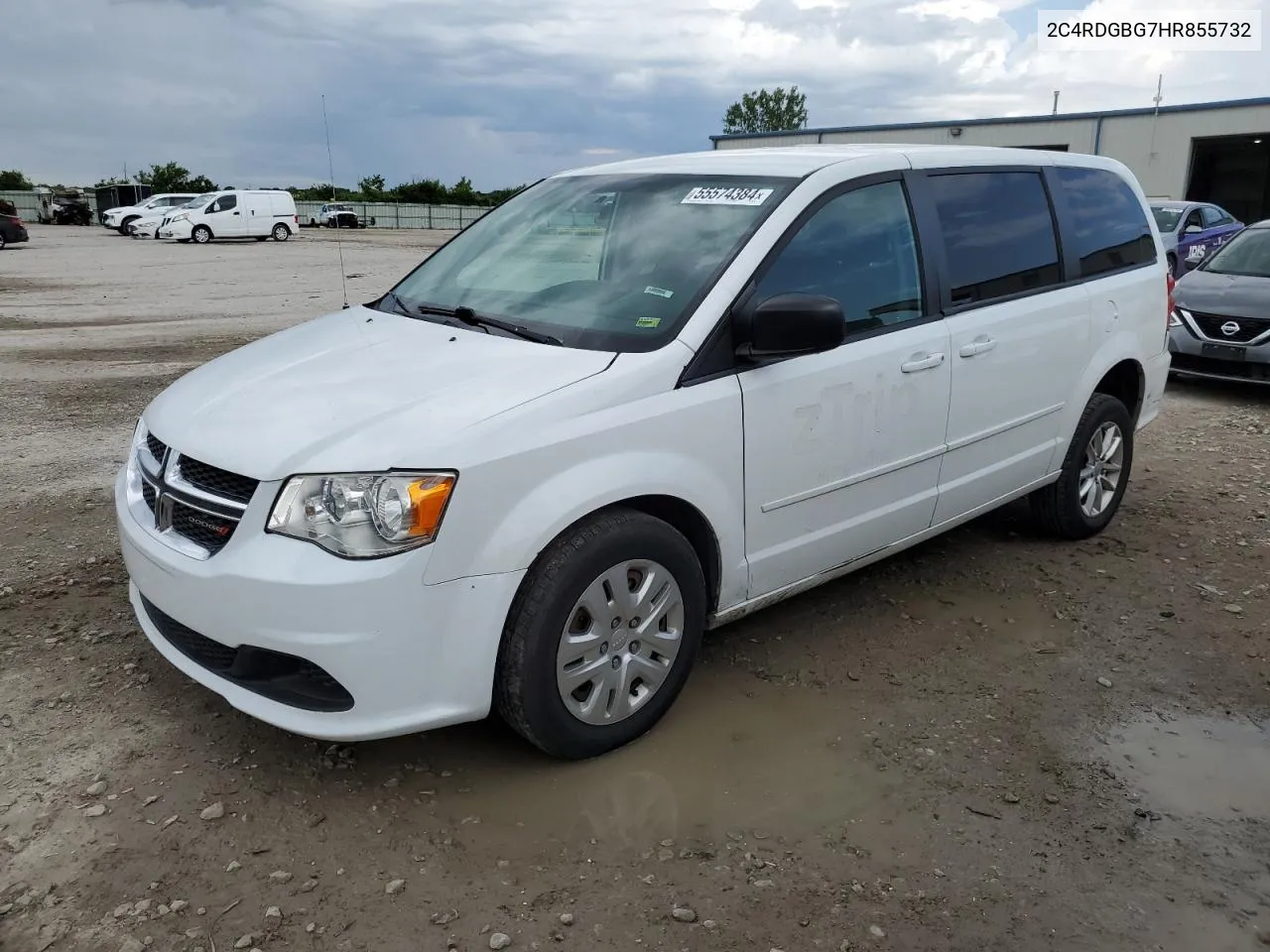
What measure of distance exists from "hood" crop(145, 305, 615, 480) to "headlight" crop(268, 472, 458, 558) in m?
0.04

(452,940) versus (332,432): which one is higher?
(332,432)

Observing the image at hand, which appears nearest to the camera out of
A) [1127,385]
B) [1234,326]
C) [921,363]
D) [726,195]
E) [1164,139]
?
[726,195]

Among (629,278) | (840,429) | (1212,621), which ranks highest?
(629,278)

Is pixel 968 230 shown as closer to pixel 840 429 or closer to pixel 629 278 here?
pixel 840 429

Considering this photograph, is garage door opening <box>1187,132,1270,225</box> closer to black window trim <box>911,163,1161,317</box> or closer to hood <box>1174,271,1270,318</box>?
hood <box>1174,271,1270,318</box>

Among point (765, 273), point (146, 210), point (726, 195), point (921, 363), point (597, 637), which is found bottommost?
point (597, 637)

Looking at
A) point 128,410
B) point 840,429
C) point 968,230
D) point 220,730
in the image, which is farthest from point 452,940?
point 128,410

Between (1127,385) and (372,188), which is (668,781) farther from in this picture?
(372,188)

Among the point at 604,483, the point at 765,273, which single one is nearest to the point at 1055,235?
the point at 765,273

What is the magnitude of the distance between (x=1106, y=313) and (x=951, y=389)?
1.36 metres

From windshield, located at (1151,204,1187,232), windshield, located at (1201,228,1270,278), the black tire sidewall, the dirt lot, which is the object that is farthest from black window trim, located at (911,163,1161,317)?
windshield, located at (1151,204,1187,232)

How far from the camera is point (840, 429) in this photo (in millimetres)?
3621

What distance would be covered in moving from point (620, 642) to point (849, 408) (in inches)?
47.5

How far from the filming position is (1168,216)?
613 inches
